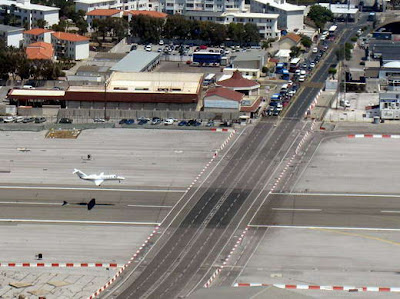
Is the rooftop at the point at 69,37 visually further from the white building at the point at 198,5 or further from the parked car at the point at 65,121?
the parked car at the point at 65,121

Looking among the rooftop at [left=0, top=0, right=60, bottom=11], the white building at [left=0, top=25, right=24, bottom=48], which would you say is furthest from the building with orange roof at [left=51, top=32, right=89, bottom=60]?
the rooftop at [left=0, top=0, right=60, bottom=11]

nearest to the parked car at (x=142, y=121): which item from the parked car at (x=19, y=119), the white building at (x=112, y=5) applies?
the parked car at (x=19, y=119)

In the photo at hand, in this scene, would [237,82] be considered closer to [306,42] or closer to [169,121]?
[169,121]

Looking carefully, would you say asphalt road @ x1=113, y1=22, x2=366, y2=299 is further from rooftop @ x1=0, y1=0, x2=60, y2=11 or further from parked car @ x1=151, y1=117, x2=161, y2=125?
rooftop @ x1=0, y1=0, x2=60, y2=11

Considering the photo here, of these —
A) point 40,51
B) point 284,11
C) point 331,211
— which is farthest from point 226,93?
point 284,11

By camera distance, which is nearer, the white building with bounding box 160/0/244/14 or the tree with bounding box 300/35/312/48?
the tree with bounding box 300/35/312/48

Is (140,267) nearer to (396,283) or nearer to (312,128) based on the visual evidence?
(396,283)
